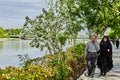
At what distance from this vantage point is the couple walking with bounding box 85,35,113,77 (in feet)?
56.9

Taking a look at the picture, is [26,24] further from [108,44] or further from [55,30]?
[108,44]

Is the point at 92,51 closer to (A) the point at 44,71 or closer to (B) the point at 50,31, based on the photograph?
(A) the point at 44,71

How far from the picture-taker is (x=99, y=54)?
1827cm

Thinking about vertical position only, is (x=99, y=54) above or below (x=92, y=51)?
below

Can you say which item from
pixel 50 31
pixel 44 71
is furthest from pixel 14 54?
A: pixel 44 71

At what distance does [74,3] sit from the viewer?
24.3m

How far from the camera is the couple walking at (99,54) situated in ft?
56.9

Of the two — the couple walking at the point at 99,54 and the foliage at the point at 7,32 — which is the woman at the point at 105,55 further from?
the foliage at the point at 7,32

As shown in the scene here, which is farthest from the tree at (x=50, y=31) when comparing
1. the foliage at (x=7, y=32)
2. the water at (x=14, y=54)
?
the foliage at (x=7, y=32)

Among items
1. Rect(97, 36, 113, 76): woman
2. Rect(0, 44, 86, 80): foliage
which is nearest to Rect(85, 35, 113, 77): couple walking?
Rect(97, 36, 113, 76): woman

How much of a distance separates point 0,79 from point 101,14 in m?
9.21

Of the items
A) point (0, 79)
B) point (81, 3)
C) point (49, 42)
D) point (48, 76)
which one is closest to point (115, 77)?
point (48, 76)

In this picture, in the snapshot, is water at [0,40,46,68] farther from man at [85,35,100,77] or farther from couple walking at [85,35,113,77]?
man at [85,35,100,77]

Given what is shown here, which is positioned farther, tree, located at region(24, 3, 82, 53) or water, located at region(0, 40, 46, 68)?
water, located at region(0, 40, 46, 68)
